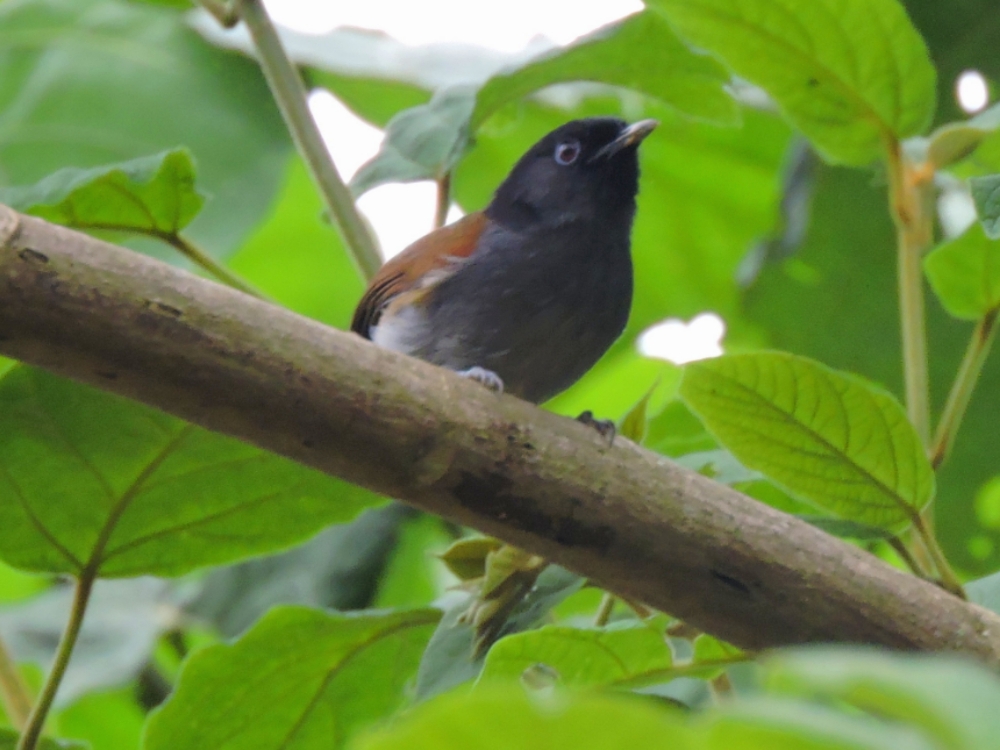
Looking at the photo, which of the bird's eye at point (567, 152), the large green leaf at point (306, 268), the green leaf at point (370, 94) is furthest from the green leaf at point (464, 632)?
the large green leaf at point (306, 268)

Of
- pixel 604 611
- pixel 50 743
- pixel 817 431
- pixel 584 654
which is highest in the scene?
pixel 817 431

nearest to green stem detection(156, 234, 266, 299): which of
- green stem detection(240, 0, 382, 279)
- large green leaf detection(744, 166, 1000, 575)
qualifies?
green stem detection(240, 0, 382, 279)

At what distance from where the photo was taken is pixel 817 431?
4.45ft

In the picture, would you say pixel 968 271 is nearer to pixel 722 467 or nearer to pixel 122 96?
pixel 722 467

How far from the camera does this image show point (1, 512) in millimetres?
1445

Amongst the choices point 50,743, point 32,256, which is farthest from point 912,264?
point 50,743

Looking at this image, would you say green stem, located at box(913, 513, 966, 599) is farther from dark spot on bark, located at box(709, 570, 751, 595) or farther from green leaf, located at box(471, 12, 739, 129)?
green leaf, located at box(471, 12, 739, 129)

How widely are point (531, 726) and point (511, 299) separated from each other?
1630 mm

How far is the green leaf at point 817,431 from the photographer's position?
131 centimetres

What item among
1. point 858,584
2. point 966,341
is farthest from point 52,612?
point 966,341

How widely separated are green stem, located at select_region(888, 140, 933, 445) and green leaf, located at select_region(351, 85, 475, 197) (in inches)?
25.1

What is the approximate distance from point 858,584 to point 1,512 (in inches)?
39.9

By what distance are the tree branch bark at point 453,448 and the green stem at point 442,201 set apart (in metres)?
0.67

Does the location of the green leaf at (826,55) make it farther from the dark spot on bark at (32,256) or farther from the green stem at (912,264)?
the dark spot on bark at (32,256)
